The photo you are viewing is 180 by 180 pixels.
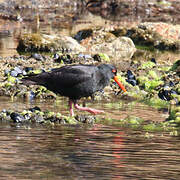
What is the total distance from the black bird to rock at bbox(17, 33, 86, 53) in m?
11.2

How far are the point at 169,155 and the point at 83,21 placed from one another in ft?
107

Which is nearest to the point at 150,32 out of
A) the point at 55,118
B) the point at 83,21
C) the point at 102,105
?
the point at 83,21

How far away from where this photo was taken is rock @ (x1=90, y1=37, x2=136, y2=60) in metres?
24.0

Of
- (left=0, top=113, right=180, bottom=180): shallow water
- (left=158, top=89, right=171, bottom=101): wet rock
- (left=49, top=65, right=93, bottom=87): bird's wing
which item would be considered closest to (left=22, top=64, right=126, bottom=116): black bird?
(left=49, top=65, right=93, bottom=87): bird's wing

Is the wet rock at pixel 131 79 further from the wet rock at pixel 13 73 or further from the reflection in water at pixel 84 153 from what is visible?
the reflection in water at pixel 84 153

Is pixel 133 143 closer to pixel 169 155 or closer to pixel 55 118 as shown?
pixel 169 155

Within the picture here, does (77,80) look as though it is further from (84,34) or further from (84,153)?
(84,34)

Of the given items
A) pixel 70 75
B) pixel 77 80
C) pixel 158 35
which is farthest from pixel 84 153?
pixel 158 35

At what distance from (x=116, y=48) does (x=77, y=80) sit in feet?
41.0

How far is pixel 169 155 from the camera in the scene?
8.56m

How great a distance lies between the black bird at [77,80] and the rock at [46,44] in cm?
1122

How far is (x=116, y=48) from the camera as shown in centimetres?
2428

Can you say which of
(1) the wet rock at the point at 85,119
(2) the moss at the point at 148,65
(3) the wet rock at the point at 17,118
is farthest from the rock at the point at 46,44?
(3) the wet rock at the point at 17,118

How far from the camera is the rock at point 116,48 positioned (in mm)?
23969
